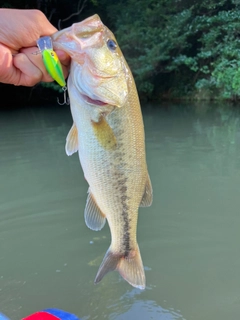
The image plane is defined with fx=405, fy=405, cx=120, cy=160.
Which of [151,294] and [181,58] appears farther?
[181,58]

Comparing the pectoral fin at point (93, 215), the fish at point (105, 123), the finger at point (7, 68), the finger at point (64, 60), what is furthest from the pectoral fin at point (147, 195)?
the finger at point (7, 68)

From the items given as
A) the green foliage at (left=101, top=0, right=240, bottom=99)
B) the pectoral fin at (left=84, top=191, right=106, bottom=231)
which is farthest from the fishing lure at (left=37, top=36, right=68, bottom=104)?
the green foliage at (left=101, top=0, right=240, bottom=99)

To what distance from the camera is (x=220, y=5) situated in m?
14.9

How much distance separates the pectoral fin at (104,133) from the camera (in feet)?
5.31

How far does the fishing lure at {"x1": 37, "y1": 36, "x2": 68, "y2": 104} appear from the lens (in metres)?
1.53

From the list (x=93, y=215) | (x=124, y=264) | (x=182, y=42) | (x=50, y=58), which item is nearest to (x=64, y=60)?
(x=50, y=58)

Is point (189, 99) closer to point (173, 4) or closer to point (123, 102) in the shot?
point (173, 4)

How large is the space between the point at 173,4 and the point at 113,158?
15133mm

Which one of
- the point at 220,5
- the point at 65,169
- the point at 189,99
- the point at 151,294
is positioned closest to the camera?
the point at 151,294

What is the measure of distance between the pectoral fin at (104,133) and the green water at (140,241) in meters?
1.69

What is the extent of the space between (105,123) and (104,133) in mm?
41

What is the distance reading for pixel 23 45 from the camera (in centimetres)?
169

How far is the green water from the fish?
139cm

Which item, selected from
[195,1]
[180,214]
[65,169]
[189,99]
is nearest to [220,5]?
[195,1]
